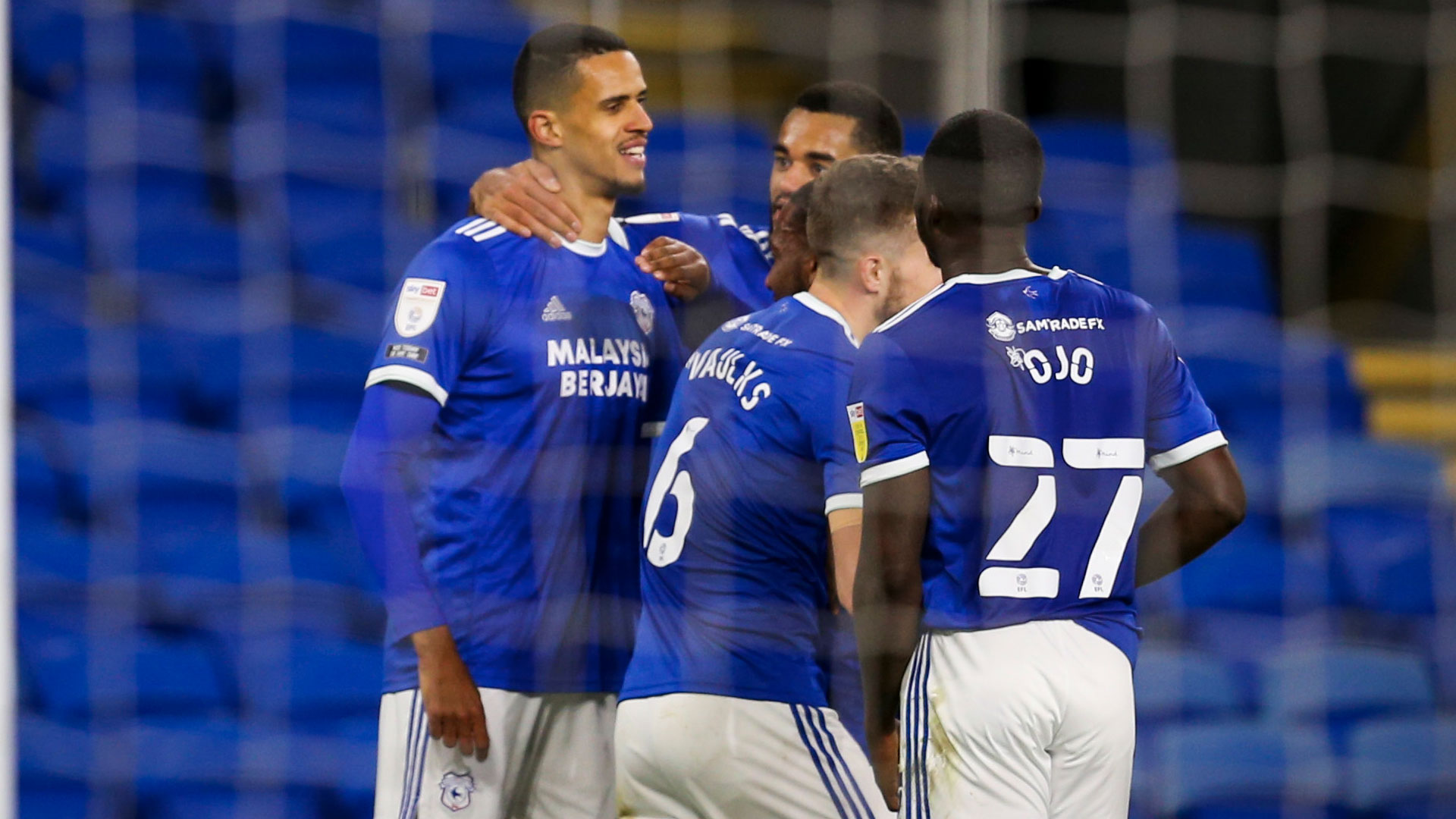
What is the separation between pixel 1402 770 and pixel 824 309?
7.54 feet

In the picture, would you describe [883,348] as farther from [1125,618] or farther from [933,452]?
[1125,618]

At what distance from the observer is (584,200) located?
330 centimetres

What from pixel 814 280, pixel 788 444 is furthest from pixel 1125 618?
pixel 814 280

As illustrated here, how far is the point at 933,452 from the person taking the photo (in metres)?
2.52

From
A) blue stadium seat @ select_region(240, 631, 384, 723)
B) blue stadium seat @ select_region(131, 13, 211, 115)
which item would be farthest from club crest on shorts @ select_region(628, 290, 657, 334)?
blue stadium seat @ select_region(131, 13, 211, 115)

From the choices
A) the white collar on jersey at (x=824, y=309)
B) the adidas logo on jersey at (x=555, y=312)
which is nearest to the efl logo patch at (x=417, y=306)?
the adidas logo on jersey at (x=555, y=312)

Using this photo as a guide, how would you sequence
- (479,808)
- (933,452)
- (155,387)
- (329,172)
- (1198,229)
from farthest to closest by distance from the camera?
(1198,229), (329,172), (155,387), (479,808), (933,452)

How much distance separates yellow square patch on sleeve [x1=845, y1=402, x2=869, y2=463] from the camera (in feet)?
8.27

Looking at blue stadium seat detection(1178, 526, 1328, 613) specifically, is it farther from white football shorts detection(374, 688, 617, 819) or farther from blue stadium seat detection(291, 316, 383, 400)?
blue stadium seat detection(291, 316, 383, 400)

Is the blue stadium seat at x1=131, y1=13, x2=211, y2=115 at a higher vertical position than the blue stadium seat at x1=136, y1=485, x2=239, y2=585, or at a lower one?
higher

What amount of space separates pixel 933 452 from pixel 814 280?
58cm

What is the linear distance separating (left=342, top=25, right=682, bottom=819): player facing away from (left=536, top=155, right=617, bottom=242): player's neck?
5 cm

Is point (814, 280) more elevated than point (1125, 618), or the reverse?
point (814, 280)

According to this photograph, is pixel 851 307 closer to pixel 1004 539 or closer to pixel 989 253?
pixel 989 253
